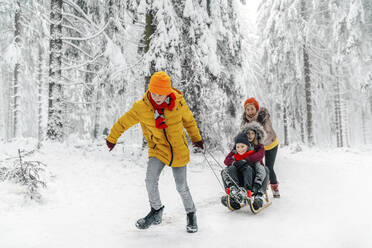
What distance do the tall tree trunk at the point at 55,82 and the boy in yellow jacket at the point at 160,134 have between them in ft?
20.1

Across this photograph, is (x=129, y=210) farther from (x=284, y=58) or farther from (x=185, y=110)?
(x=284, y=58)

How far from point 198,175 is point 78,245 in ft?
16.9

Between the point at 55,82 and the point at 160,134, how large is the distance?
683 cm

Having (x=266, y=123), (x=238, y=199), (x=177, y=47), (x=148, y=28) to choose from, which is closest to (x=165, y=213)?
(x=238, y=199)

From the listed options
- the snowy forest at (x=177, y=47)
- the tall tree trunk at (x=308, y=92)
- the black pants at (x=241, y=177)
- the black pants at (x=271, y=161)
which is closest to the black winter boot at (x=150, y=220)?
the black pants at (x=241, y=177)

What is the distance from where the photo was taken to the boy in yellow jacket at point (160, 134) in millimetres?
3496

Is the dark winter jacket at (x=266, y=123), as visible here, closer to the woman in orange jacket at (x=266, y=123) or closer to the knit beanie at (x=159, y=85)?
the woman in orange jacket at (x=266, y=123)

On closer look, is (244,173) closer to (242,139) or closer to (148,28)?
(242,139)

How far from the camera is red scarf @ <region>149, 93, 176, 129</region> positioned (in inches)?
135

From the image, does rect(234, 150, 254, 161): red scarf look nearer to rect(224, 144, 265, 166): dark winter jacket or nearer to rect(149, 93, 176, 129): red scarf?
rect(224, 144, 265, 166): dark winter jacket

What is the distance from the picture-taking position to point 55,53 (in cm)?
919

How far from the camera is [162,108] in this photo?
349 cm

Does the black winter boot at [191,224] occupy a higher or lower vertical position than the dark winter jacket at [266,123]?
lower

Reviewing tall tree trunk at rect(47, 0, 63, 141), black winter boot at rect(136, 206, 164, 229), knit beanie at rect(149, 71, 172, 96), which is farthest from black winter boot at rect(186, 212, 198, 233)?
tall tree trunk at rect(47, 0, 63, 141)
